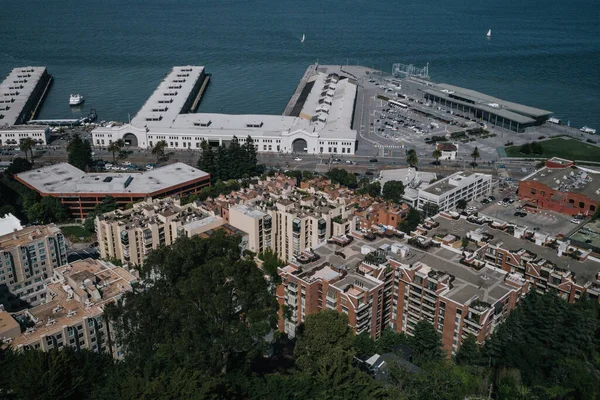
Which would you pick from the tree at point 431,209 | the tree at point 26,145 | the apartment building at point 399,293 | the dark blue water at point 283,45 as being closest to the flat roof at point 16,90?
the dark blue water at point 283,45

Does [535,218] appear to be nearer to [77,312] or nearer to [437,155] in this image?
[437,155]

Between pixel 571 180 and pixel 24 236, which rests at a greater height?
pixel 24 236

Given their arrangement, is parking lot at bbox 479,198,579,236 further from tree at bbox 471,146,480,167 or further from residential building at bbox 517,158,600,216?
tree at bbox 471,146,480,167

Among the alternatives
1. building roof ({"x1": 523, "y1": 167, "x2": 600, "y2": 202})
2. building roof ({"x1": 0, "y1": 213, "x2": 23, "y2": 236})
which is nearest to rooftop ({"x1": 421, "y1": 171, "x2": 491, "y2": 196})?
building roof ({"x1": 523, "y1": 167, "x2": 600, "y2": 202})

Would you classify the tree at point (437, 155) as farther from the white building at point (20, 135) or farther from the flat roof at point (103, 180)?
the white building at point (20, 135)

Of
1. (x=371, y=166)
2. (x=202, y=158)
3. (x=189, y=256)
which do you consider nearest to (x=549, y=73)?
(x=371, y=166)

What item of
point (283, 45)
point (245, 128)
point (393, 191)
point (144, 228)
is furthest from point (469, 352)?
point (283, 45)

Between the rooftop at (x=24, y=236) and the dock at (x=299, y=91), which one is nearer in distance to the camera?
the rooftop at (x=24, y=236)
